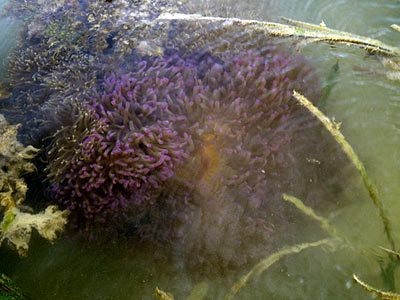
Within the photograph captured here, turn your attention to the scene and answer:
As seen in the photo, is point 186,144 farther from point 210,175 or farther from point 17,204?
point 17,204

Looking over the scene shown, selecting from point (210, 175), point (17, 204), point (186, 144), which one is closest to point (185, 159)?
point (186, 144)

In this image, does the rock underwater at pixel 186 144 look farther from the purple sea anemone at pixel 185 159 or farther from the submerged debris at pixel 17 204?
the submerged debris at pixel 17 204

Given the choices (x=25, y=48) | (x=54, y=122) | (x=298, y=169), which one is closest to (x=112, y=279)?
(x=54, y=122)

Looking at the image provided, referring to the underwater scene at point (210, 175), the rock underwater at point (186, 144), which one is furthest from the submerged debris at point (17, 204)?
the rock underwater at point (186, 144)

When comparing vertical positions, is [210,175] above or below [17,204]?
above

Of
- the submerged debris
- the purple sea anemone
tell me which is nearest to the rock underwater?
the purple sea anemone

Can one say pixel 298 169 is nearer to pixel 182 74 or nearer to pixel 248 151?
pixel 248 151

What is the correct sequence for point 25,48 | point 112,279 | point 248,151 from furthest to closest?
point 25,48 < point 248,151 < point 112,279
